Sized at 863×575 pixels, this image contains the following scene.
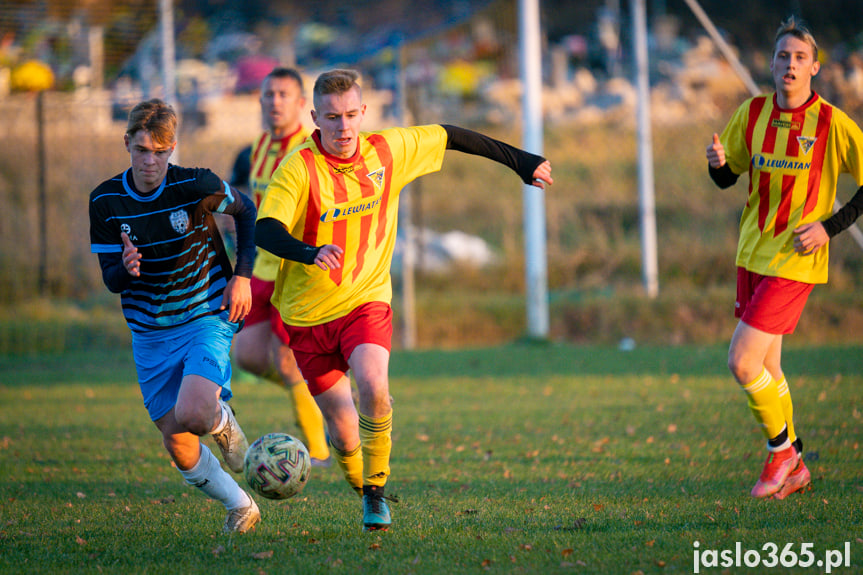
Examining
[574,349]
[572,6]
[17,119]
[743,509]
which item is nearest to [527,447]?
[743,509]

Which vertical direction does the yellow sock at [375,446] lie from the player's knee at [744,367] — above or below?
below

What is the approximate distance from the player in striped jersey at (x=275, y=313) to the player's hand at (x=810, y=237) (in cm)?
339

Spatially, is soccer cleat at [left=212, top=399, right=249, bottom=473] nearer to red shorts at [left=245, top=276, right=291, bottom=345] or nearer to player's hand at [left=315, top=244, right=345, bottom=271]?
player's hand at [left=315, top=244, right=345, bottom=271]

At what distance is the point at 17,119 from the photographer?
1323 centimetres

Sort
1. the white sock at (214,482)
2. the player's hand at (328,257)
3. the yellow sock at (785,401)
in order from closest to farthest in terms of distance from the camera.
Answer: the player's hand at (328,257) < the white sock at (214,482) < the yellow sock at (785,401)

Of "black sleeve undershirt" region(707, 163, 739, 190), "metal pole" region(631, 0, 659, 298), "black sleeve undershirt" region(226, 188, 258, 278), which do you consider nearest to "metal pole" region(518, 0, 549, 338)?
"metal pole" region(631, 0, 659, 298)

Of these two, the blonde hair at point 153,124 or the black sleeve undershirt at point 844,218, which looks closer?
the blonde hair at point 153,124

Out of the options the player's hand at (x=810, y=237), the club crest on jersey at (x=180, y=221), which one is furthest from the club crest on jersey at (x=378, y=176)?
the player's hand at (x=810, y=237)

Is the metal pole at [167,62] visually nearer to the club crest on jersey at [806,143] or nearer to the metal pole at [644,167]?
the metal pole at [644,167]

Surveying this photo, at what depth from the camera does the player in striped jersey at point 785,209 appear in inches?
201

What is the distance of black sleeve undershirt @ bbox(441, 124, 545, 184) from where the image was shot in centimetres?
477

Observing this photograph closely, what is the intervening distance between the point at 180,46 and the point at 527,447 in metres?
18.0

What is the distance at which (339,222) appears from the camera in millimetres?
4594

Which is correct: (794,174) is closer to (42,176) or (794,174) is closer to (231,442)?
(231,442)
